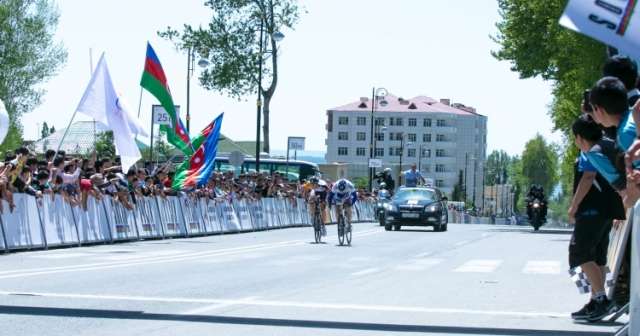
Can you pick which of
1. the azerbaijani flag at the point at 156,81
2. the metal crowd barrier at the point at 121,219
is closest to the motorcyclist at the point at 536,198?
the metal crowd barrier at the point at 121,219

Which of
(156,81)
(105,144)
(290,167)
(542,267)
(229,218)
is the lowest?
(542,267)

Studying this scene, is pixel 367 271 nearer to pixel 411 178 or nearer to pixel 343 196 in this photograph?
pixel 343 196

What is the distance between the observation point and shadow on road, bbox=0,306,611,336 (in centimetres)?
1064

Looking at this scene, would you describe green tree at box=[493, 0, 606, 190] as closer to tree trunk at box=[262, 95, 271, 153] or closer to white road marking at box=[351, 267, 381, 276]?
tree trunk at box=[262, 95, 271, 153]

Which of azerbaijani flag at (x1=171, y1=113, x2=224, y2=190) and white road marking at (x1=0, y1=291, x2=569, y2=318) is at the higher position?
azerbaijani flag at (x1=171, y1=113, x2=224, y2=190)

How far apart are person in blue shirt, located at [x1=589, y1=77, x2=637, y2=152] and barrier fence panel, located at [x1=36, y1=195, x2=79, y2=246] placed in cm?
1629

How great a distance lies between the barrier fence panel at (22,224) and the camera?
2253 cm

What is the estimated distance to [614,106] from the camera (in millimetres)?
9086

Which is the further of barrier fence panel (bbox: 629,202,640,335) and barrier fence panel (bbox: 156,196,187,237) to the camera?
barrier fence panel (bbox: 156,196,187,237)

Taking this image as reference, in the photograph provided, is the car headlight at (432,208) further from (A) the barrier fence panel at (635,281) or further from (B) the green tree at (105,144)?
(B) the green tree at (105,144)

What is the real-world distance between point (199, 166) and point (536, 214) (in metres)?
23.0

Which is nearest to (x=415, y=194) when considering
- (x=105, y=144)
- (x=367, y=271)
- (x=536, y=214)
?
(x=536, y=214)

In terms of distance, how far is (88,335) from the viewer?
384 inches

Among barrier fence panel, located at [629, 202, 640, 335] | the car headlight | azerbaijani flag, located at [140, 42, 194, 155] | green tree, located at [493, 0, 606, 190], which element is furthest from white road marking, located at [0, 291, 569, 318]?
green tree, located at [493, 0, 606, 190]
